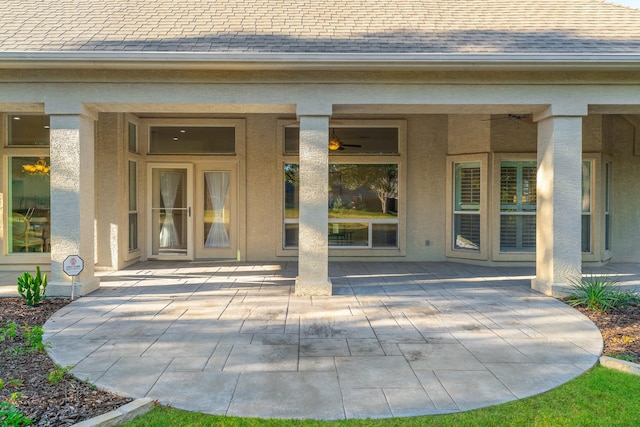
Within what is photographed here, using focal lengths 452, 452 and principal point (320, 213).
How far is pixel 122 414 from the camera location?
3.28 m

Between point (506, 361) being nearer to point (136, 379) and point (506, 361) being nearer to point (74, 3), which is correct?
point (136, 379)

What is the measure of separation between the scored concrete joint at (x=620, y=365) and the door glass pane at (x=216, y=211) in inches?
336

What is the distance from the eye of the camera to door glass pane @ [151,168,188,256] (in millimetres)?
11148

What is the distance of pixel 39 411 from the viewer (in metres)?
3.37

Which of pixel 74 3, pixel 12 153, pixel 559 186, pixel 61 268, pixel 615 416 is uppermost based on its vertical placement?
pixel 74 3

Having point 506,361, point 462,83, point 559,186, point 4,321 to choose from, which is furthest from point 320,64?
point 4,321

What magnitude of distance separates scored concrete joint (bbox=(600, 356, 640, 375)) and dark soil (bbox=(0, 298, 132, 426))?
4.40 m

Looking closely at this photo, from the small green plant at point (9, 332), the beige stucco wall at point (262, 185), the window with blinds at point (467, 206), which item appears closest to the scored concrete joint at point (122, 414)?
the small green plant at point (9, 332)

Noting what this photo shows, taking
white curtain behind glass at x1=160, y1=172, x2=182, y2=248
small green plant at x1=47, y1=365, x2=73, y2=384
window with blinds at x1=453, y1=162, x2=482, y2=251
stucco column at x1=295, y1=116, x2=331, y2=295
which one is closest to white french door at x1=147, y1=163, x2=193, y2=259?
white curtain behind glass at x1=160, y1=172, x2=182, y2=248

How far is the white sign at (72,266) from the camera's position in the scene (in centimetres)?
695

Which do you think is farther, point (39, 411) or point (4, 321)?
point (4, 321)

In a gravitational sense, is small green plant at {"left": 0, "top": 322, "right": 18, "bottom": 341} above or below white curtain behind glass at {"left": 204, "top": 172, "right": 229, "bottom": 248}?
below

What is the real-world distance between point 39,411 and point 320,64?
5.64 metres

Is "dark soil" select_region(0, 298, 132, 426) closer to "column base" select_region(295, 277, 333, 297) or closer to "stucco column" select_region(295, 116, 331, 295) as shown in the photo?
"column base" select_region(295, 277, 333, 297)
